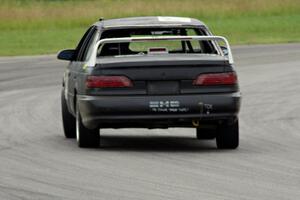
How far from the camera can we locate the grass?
42688mm

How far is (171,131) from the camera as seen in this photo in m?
16.6

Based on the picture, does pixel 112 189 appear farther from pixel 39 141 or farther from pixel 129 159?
pixel 39 141

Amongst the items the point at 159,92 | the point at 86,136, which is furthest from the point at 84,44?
the point at 159,92

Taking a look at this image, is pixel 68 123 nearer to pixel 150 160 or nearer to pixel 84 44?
pixel 84 44

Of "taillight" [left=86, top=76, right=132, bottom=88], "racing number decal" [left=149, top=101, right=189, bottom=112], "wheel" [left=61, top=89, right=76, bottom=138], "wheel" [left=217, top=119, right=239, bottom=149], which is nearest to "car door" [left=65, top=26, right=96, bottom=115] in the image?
"wheel" [left=61, top=89, right=76, bottom=138]

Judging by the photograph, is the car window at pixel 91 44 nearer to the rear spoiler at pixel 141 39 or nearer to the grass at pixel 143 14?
the rear spoiler at pixel 141 39

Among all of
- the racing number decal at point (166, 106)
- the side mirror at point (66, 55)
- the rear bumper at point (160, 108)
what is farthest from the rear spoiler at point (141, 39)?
the side mirror at point (66, 55)

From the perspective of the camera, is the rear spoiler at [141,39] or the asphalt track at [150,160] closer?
the asphalt track at [150,160]

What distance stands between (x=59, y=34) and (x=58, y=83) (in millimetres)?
19171

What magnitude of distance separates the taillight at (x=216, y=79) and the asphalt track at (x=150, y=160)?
2.40 feet

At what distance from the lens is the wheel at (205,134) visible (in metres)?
15.5

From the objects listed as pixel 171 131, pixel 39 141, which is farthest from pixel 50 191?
pixel 171 131

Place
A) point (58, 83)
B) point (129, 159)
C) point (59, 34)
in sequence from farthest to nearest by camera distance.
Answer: point (59, 34), point (58, 83), point (129, 159)

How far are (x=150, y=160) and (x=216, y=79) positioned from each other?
1.22 m
